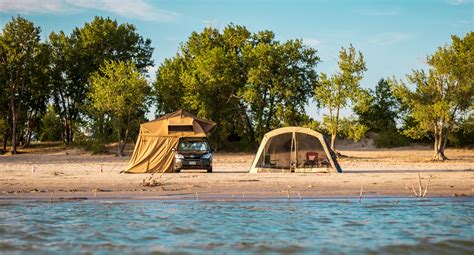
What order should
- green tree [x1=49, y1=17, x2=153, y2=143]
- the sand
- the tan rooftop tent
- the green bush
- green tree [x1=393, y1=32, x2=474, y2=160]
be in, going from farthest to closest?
green tree [x1=49, y1=17, x2=153, y2=143]
the green bush
green tree [x1=393, y1=32, x2=474, y2=160]
the tan rooftop tent
the sand

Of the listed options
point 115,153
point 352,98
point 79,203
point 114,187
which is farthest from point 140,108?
point 79,203

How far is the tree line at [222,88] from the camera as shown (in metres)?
38.0

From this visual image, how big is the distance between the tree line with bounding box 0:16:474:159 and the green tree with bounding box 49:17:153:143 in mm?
96

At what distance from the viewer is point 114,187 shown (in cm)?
1962

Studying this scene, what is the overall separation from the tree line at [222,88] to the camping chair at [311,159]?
43.8ft

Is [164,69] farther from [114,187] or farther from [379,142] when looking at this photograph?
[114,187]

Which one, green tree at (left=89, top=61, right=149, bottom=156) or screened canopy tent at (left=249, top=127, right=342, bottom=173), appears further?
green tree at (left=89, top=61, right=149, bottom=156)

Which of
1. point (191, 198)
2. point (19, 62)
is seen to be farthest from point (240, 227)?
point (19, 62)

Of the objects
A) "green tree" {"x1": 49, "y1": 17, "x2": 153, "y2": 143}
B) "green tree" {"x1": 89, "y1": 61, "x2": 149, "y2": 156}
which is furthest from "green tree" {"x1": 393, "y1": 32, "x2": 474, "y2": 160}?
"green tree" {"x1": 49, "y1": 17, "x2": 153, "y2": 143}

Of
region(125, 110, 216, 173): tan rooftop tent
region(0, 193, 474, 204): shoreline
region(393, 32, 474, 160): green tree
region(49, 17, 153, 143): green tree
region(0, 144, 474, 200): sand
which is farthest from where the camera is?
region(49, 17, 153, 143): green tree

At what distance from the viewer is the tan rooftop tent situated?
26594 mm

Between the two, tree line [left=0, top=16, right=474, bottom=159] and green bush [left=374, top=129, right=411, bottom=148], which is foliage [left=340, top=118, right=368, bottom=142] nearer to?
tree line [left=0, top=16, right=474, bottom=159]

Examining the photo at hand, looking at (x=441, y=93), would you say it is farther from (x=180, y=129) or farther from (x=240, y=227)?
(x=240, y=227)

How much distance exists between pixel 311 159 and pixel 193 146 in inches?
203
